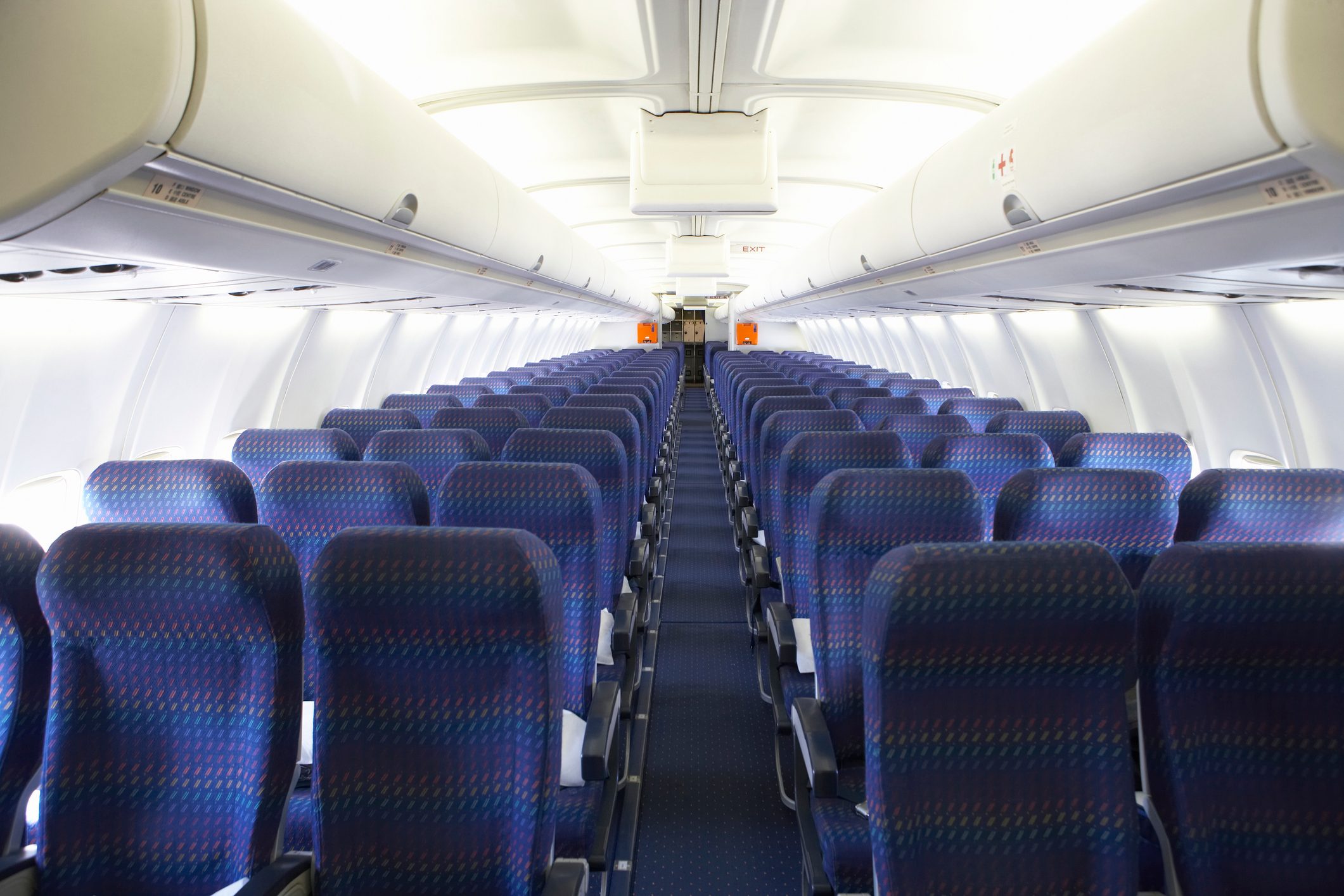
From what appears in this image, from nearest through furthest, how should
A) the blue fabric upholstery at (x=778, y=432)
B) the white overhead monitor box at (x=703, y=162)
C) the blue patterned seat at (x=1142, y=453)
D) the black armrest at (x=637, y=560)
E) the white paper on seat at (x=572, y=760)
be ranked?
1. the white paper on seat at (x=572, y=760)
2. the blue patterned seat at (x=1142, y=453)
3. the black armrest at (x=637, y=560)
4. the blue fabric upholstery at (x=778, y=432)
5. the white overhead monitor box at (x=703, y=162)

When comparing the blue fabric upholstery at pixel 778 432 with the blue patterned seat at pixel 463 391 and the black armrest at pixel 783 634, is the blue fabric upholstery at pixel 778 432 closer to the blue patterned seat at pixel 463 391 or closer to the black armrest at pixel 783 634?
the black armrest at pixel 783 634

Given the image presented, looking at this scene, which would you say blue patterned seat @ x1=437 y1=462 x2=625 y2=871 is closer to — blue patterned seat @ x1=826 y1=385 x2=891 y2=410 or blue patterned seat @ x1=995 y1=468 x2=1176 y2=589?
blue patterned seat @ x1=995 y1=468 x2=1176 y2=589

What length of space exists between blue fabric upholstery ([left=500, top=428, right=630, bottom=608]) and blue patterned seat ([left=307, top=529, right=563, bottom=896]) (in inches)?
65.4

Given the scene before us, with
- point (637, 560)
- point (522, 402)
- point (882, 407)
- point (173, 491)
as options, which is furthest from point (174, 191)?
point (882, 407)

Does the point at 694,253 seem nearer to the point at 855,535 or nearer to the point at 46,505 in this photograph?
the point at 46,505

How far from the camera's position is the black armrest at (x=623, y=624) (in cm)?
296

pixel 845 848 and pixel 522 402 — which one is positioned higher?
pixel 522 402

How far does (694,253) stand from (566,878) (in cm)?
1016

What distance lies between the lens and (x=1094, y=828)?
1.47 metres

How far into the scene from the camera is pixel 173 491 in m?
2.71

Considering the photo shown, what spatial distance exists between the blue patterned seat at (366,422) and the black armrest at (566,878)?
12.4 ft

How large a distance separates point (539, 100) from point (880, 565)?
14.2 feet

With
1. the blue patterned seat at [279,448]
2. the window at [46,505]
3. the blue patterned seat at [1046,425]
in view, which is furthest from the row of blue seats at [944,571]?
the window at [46,505]

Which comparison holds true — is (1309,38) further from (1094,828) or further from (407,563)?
(407,563)
